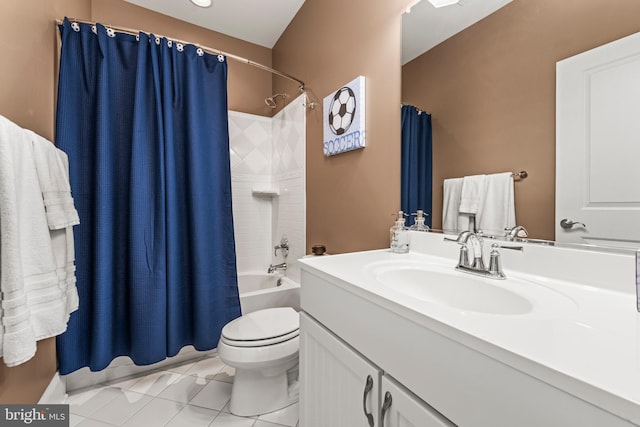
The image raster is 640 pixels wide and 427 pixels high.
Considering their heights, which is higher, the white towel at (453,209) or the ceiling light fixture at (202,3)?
the ceiling light fixture at (202,3)

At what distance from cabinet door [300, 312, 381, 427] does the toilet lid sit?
0.38 metres

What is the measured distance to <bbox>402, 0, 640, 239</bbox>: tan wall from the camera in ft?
2.44

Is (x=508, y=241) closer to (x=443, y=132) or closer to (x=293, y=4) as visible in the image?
(x=443, y=132)

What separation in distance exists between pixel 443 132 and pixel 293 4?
68.0 inches

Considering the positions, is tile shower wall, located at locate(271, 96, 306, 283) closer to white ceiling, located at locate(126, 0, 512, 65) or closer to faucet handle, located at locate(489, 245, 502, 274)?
white ceiling, located at locate(126, 0, 512, 65)

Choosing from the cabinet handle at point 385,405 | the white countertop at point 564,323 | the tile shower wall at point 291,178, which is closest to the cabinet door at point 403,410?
the cabinet handle at point 385,405

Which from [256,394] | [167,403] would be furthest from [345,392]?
[167,403]

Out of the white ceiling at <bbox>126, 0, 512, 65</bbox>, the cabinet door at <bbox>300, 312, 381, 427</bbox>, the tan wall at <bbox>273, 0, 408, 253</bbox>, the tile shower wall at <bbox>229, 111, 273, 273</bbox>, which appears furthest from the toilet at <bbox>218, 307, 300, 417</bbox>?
the white ceiling at <bbox>126, 0, 512, 65</bbox>

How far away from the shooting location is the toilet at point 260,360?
127cm

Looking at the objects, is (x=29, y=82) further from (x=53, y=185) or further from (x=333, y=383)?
(x=333, y=383)

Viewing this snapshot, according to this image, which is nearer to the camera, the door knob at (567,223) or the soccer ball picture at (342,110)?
the door knob at (567,223)

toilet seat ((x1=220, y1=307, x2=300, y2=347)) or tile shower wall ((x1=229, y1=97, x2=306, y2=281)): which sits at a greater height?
tile shower wall ((x1=229, y1=97, x2=306, y2=281))

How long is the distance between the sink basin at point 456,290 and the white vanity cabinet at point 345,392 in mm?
228

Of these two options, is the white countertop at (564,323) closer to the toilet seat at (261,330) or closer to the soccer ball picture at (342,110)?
the toilet seat at (261,330)
